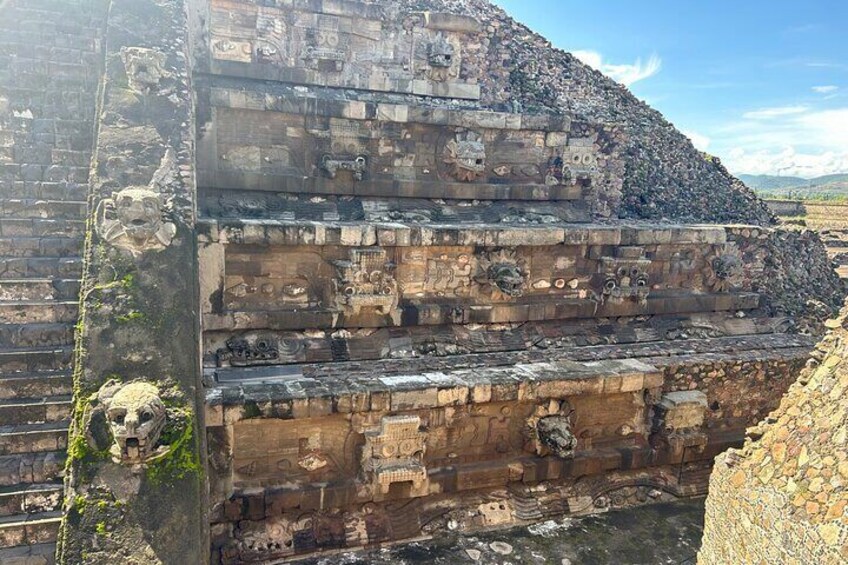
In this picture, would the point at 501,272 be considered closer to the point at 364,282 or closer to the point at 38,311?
the point at 364,282

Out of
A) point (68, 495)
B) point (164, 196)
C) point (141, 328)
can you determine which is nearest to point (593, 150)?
point (164, 196)

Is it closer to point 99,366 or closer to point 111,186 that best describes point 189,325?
point 99,366

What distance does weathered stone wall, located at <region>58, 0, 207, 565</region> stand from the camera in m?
4.39

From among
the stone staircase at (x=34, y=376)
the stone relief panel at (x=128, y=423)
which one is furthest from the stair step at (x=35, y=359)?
the stone relief panel at (x=128, y=423)

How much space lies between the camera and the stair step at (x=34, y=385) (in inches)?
204

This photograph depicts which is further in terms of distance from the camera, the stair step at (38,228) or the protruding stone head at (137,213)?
the stair step at (38,228)

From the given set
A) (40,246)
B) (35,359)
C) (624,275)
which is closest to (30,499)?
(35,359)

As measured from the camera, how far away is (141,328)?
504 cm

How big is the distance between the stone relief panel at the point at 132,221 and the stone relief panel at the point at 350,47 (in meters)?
5.00

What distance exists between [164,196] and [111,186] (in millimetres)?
504

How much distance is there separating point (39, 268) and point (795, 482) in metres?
7.10

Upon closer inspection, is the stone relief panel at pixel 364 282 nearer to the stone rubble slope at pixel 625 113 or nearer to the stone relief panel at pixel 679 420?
the stone relief panel at pixel 679 420

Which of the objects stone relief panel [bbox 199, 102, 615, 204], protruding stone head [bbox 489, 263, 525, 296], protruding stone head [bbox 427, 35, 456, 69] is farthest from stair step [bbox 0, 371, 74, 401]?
protruding stone head [bbox 427, 35, 456, 69]

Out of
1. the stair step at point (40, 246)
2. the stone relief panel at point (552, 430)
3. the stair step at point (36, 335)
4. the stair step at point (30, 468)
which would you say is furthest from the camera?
the stone relief panel at point (552, 430)
